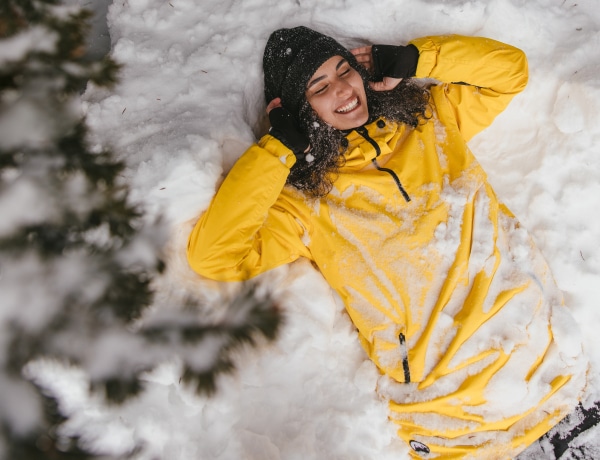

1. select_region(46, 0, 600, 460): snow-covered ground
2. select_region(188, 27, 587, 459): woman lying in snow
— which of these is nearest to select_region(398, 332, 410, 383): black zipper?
select_region(188, 27, 587, 459): woman lying in snow

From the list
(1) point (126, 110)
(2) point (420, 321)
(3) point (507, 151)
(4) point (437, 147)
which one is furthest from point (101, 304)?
(3) point (507, 151)

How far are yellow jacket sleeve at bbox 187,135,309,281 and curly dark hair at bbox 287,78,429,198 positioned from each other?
10 centimetres

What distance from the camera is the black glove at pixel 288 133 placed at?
1.83 m

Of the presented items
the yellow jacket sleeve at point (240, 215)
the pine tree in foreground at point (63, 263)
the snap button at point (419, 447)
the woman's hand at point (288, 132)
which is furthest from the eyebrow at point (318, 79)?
the snap button at point (419, 447)

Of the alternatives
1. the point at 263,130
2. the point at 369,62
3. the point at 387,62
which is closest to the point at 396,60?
the point at 387,62

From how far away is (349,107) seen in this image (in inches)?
70.6

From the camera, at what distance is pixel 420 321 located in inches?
72.2

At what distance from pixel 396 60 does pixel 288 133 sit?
49cm

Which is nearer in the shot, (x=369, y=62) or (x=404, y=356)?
(x=404, y=356)

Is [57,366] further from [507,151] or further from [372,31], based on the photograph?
[507,151]

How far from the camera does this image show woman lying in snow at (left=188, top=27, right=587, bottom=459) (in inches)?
70.7

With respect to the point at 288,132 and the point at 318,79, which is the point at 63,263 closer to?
the point at 288,132

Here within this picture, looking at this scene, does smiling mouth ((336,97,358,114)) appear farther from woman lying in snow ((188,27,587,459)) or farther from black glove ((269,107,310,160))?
black glove ((269,107,310,160))

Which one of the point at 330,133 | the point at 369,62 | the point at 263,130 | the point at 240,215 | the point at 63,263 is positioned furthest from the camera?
the point at 263,130
